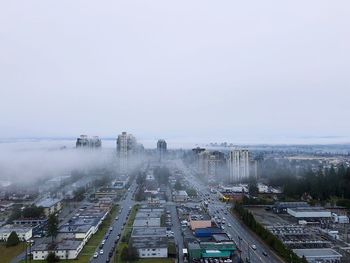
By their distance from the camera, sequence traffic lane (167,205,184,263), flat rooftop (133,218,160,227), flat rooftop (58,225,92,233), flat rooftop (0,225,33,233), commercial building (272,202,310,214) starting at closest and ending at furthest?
traffic lane (167,205,184,263) < flat rooftop (58,225,92,233) < flat rooftop (0,225,33,233) < flat rooftop (133,218,160,227) < commercial building (272,202,310,214)

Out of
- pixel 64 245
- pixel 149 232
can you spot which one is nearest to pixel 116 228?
pixel 149 232

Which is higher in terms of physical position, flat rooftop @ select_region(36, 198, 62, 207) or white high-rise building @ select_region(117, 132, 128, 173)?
white high-rise building @ select_region(117, 132, 128, 173)

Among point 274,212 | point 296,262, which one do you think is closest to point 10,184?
point 274,212

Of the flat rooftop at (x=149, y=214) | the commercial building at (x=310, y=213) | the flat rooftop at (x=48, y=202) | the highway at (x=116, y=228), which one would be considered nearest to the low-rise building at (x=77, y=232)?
the highway at (x=116, y=228)

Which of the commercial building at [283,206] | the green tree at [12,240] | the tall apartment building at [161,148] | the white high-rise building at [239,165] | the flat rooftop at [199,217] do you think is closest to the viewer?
the green tree at [12,240]

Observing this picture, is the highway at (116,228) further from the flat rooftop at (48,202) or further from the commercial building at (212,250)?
the flat rooftop at (48,202)

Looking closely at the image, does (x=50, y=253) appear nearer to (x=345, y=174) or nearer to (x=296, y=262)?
(x=296, y=262)

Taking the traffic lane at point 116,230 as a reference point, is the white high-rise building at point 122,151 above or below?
above

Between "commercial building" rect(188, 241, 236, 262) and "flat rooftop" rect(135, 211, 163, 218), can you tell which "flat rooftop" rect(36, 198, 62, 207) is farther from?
"commercial building" rect(188, 241, 236, 262)

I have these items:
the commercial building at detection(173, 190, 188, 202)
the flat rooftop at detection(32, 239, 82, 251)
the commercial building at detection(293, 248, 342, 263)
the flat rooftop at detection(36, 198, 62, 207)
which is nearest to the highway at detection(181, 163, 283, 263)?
the commercial building at detection(293, 248, 342, 263)
